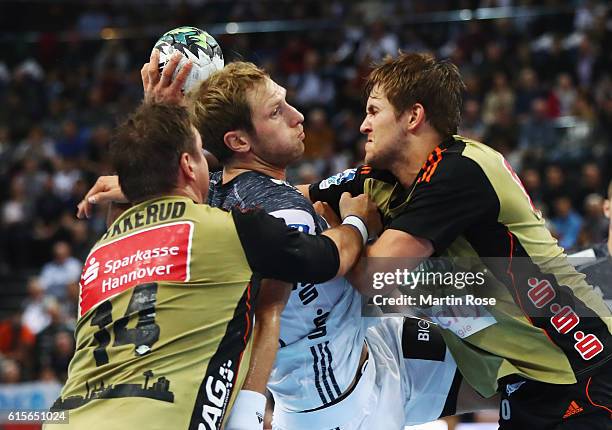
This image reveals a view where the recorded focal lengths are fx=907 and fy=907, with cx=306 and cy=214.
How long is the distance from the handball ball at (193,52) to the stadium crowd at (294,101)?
6.17 metres

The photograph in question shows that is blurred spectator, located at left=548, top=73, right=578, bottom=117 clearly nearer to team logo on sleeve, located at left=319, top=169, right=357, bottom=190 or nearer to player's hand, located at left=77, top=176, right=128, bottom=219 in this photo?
team logo on sleeve, located at left=319, top=169, right=357, bottom=190

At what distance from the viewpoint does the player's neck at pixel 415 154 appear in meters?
4.72

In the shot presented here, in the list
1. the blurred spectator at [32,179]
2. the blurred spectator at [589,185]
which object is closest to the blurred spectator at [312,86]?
the blurred spectator at [32,179]

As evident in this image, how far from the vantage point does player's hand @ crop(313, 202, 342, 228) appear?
16.3 ft

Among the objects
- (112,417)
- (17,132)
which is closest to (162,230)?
(112,417)

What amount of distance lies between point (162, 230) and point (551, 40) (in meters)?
14.4

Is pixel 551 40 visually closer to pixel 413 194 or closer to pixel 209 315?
pixel 413 194

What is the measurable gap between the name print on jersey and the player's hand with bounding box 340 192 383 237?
122 cm

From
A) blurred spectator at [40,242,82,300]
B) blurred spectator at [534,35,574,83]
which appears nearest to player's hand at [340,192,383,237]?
blurred spectator at [40,242,82,300]

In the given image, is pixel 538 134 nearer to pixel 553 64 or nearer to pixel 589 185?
pixel 589 185

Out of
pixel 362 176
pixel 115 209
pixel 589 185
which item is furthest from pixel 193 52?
pixel 589 185

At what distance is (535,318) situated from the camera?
4.55 meters

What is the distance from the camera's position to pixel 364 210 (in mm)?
4672

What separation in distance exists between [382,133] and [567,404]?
1.66 meters
